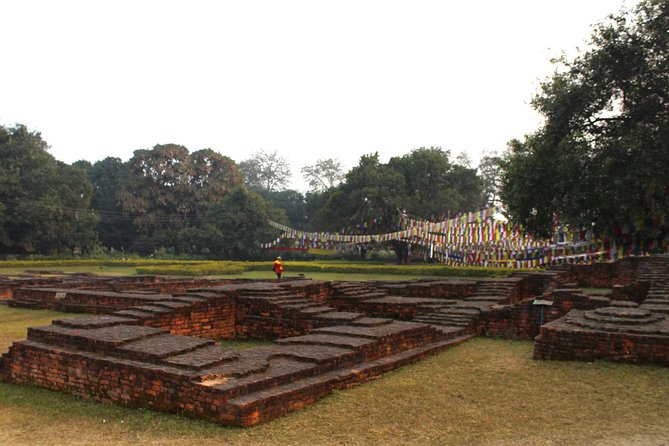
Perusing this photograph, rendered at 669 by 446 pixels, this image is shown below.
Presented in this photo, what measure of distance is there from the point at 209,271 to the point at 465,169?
19.5 m

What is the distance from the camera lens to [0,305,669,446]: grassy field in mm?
3846

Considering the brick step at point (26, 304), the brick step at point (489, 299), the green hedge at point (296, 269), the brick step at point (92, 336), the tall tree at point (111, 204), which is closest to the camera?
the brick step at point (92, 336)

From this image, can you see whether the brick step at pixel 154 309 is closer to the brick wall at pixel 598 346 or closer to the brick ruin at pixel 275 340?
the brick ruin at pixel 275 340

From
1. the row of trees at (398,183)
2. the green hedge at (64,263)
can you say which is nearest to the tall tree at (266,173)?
the row of trees at (398,183)

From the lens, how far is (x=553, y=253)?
22766mm

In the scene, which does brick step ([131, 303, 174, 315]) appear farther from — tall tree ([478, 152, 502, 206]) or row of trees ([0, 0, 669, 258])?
tall tree ([478, 152, 502, 206])

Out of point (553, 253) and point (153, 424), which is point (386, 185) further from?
point (153, 424)

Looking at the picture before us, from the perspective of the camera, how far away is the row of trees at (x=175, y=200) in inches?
1355

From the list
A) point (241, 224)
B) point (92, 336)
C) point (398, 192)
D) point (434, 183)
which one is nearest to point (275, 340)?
point (92, 336)

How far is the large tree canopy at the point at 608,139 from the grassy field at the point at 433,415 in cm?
898

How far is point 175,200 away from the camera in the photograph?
45000mm

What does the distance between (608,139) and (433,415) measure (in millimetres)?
12210

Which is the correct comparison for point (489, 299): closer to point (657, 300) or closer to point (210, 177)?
point (657, 300)

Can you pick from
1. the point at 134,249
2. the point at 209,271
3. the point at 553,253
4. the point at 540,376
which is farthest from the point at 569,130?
the point at 134,249
